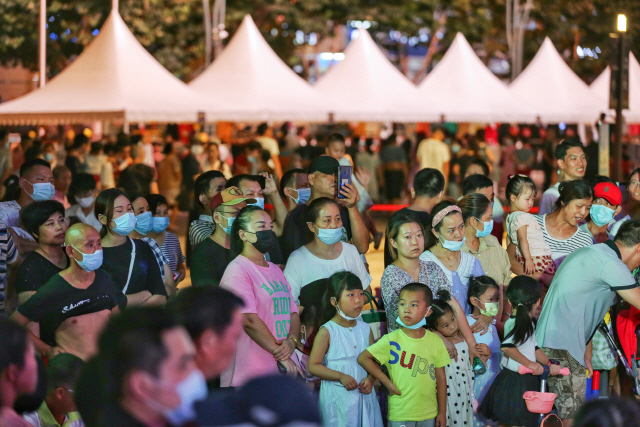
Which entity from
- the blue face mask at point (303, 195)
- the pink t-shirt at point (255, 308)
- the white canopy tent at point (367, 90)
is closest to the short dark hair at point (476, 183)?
the blue face mask at point (303, 195)

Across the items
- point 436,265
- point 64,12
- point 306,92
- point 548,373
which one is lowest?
point 548,373

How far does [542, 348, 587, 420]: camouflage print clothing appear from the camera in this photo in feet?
18.6

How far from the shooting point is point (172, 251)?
283 inches

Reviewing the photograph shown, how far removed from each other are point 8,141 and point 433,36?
2594cm

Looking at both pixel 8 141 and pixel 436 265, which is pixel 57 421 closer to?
pixel 436 265

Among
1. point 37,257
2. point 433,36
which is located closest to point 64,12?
point 433,36

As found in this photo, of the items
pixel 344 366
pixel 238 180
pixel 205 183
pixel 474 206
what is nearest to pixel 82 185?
pixel 205 183

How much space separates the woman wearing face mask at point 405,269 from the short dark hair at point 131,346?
3.08 meters

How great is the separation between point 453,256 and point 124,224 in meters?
2.26

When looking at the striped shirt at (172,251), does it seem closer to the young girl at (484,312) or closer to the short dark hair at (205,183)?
the short dark hair at (205,183)

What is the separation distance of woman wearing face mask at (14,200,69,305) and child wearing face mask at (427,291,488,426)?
2.38m

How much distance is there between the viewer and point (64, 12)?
27516 mm

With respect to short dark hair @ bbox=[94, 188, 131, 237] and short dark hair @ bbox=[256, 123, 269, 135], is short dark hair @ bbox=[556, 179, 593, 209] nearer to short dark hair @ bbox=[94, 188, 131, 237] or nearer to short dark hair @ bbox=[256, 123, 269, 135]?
short dark hair @ bbox=[94, 188, 131, 237]

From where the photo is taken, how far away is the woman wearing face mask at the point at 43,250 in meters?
5.04
